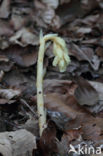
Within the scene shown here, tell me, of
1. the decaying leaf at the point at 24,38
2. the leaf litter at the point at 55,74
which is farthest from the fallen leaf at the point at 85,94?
the decaying leaf at the point at 24,38

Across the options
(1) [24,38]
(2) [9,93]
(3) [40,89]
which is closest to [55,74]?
(2) [9,93]

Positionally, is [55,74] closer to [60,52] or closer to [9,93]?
[9,93]

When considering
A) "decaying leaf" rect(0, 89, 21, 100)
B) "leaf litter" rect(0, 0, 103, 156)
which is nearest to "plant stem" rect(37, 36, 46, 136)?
"leaf litter" rect(0, 0, 103, 156)

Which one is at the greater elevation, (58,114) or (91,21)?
(91,21)

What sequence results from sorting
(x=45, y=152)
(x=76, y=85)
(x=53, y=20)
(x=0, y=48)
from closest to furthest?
(x=45, y=152), (x=76, y=85), (x=0, y=48), (x=53, y=20)

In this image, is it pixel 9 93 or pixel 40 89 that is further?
pixel 9 93

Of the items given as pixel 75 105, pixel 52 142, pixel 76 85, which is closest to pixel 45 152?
pixel 52 142

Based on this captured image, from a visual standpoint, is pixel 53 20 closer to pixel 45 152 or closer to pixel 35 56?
pixel 35 56

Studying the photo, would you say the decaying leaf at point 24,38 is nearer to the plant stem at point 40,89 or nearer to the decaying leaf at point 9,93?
the decaying leaf at point 9,93
